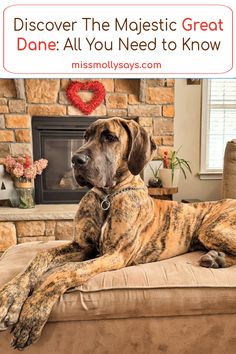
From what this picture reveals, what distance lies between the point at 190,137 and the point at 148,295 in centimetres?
321

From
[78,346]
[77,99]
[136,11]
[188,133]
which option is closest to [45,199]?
[77,99]

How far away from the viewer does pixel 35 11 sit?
2555 mm

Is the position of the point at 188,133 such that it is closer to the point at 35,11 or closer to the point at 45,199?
the point at 45,199

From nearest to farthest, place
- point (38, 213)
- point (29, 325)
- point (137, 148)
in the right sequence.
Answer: point (29, 325)
point (137, 148)
point (38, 213)

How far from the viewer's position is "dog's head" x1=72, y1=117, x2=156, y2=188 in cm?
141

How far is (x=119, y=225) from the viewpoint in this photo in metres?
1.43

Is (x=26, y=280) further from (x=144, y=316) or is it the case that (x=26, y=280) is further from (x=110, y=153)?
(x=110, y=153)

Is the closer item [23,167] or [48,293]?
[48,293]

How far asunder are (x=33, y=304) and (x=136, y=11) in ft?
7.17

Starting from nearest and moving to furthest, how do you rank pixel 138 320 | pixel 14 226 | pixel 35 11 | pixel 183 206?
pixel 138 320, pixel 183 206, pixel 35 11, pixel 14 226

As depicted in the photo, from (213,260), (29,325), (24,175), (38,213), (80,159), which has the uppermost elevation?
(80,159)

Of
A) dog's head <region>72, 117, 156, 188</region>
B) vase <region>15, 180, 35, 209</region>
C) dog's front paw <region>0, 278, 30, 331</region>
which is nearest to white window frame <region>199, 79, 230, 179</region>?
vase <region>15, 180, 35, 209</region>

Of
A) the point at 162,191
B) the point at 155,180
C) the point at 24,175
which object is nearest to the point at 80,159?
the point at 24,175

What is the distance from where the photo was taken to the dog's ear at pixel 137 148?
4.97ft
